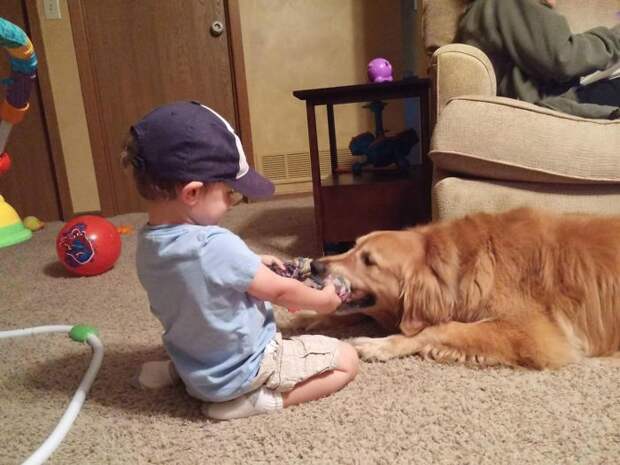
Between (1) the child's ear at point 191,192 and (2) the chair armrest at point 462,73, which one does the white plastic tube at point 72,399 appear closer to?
(1) the child's ear at point 191,192

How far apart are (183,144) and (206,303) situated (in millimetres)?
319

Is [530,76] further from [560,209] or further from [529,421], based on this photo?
[529,421]

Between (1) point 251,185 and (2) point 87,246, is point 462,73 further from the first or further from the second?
(2) point 87,246

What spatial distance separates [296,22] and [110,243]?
241 cm

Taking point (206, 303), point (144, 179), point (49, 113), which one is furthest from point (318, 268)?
point (49, 113)

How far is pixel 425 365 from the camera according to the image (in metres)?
1.32

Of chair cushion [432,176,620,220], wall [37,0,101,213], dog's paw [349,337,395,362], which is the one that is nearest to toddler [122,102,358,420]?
dog's paw [349,337,395,362]

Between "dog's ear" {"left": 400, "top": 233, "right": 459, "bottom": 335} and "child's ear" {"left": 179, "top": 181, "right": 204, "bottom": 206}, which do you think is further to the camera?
"dog's ear" {"left": 400, "top": 233, "right": 459, "bottom": 335}

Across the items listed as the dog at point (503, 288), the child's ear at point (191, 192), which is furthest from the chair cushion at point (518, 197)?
the child's ear at point (191, 192)

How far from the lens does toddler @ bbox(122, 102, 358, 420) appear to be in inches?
38.1

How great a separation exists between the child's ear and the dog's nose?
576 millimetres

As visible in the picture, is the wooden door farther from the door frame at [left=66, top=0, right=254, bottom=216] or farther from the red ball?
the red ball

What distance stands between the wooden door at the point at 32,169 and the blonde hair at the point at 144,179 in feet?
10.3

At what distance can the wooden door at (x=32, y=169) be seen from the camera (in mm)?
3625
